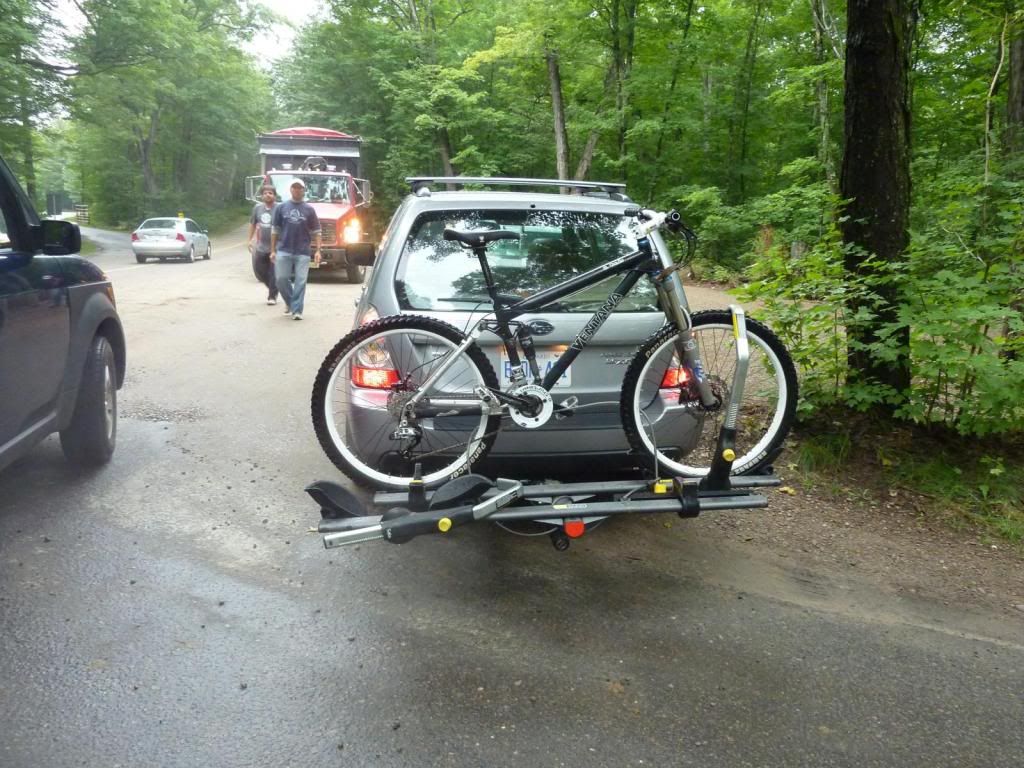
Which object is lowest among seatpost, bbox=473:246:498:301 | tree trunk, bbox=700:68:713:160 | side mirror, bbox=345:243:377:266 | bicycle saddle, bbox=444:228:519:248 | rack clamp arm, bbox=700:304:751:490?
side mirror, bbox=345:243:377:266

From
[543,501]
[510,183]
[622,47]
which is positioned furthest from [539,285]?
[622,47]

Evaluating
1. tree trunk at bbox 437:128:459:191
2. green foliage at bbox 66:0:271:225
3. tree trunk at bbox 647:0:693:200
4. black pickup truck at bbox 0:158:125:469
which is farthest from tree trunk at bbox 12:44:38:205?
black pickup truck at bbox 0:158:125:469

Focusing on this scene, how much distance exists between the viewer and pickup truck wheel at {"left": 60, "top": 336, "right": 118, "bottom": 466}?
4.78 metres

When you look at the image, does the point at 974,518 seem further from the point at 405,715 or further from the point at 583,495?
the point at 405,715

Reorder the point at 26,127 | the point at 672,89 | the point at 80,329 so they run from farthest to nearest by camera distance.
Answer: the point at 26,127
the point at 672,89
the point at 80,329

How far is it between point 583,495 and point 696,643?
758 mm

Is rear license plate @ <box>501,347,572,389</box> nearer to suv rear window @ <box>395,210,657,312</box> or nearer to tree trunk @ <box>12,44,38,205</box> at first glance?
suv rear window @ <box>395,210,657,312</box>

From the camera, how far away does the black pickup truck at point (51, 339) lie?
3795 mm

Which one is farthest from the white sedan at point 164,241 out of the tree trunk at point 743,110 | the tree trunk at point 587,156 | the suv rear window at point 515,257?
the suv rear window at point 515,257

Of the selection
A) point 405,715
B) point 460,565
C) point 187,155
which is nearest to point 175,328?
point 460,565

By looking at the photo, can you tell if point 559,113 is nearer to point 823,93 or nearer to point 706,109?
point 706,109

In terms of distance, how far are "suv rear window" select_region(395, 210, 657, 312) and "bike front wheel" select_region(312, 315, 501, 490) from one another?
0.39m

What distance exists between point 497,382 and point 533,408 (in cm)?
20

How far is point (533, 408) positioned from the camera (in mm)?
3566
